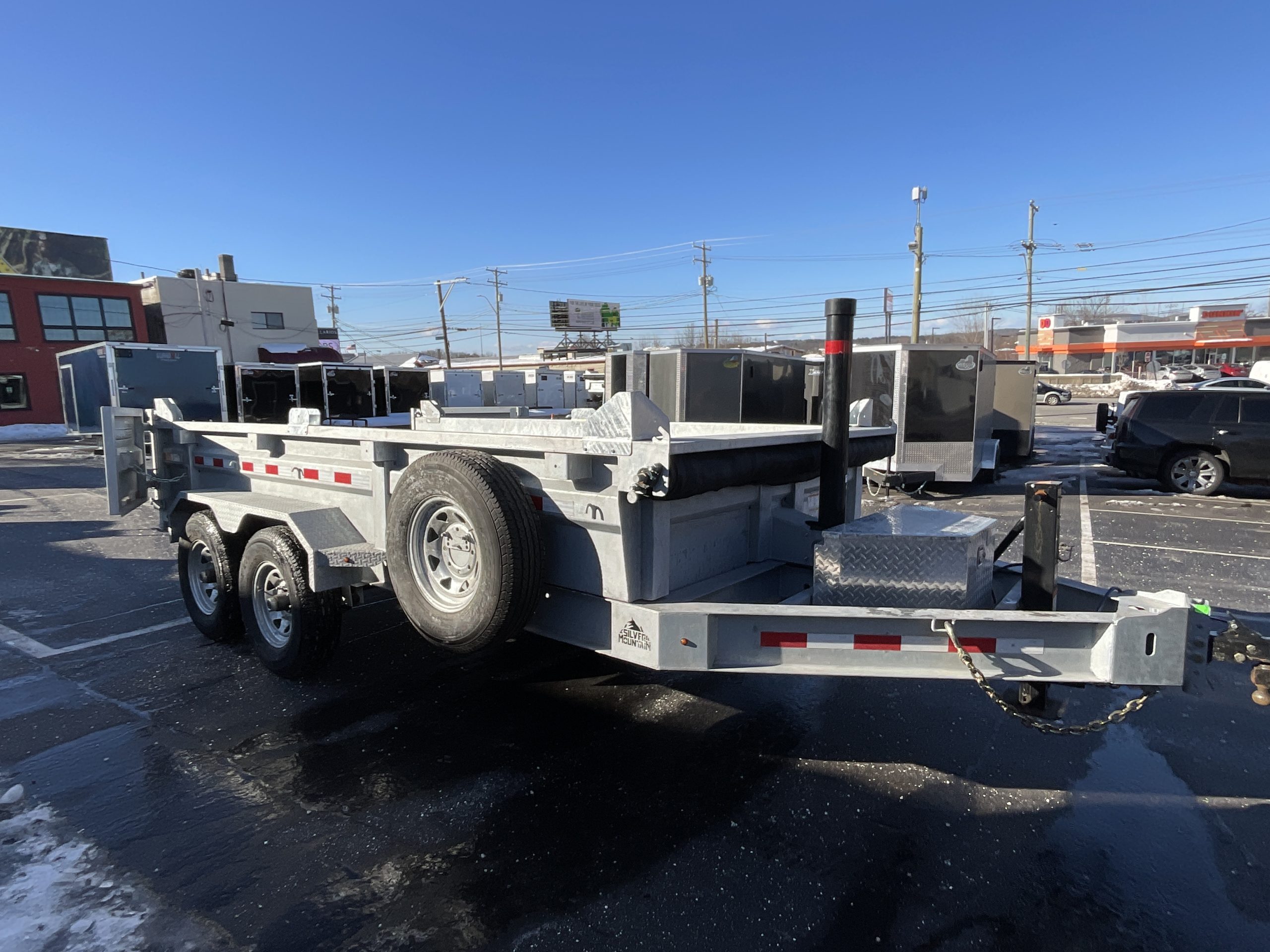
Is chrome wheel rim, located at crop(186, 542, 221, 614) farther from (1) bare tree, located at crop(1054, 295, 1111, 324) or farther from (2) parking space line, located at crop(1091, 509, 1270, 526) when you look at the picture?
(1) bare tree, located at crop(1054, 295, 1111, 324)

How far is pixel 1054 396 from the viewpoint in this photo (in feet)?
134

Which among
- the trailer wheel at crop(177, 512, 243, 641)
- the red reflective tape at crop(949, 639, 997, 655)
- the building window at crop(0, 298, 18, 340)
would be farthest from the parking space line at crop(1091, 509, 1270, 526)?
the building window at crop(0, 298, 18, 340)

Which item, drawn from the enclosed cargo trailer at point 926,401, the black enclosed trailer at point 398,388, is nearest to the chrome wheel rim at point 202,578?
the enclosed cargo trailer at point 926,401

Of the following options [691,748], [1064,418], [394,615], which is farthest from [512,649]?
[1064,418]

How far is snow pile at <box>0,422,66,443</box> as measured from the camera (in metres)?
27.3

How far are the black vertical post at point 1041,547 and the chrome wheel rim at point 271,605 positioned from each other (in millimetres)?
4013

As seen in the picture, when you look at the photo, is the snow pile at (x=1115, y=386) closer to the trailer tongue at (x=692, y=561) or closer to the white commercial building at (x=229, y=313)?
the trailer tongue at (x=692, y=561)

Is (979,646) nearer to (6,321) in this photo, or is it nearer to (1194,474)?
(1194,474)

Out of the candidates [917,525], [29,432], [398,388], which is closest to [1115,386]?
[398,388]

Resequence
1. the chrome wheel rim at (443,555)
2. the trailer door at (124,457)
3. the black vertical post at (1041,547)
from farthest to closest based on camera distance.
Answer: the trailer door at (124,457), the chrome wheel rim at (443,555), the black vertical post at (1041,547)

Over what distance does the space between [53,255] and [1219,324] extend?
258 ft

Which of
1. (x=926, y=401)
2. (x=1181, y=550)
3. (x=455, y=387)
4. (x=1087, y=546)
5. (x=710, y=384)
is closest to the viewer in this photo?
(x=1181, y=550)

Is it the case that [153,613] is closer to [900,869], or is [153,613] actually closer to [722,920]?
[722,920]

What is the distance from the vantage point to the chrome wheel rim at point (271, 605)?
176 inches
